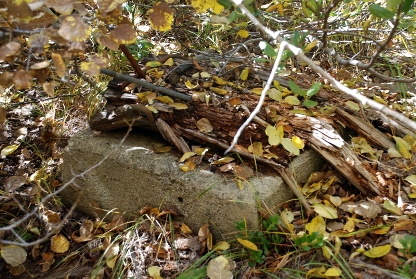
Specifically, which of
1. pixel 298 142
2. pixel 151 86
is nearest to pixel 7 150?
pixel 151 86

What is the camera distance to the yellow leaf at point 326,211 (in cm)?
183

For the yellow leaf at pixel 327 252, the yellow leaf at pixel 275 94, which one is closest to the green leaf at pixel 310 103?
→ the yellow leaf at pixel 275 94

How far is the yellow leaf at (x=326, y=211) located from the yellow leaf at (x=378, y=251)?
20cm

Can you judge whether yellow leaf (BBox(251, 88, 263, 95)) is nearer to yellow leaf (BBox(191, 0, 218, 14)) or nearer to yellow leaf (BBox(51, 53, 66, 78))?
yellow leaf (BBox(191, 0, 218, 14))

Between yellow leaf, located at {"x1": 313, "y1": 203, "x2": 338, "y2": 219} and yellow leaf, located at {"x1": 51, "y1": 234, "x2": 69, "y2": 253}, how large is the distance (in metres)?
1.20

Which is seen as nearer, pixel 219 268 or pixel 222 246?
pixel 219 268

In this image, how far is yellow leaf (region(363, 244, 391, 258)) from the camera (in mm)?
1648

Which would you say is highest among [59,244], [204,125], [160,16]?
[160,16]

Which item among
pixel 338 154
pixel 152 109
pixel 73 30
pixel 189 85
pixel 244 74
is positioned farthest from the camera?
pixel 244 74

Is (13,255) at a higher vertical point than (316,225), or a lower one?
lower

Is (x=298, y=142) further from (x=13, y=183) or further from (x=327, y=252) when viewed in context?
(x=13, y=183)

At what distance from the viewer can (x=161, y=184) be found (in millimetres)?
2018

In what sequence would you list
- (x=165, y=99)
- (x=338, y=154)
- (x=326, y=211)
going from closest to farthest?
(x=326, y=211) < (x=338, y=154) < (x=165, y=99)

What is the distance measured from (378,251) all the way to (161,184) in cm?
97
